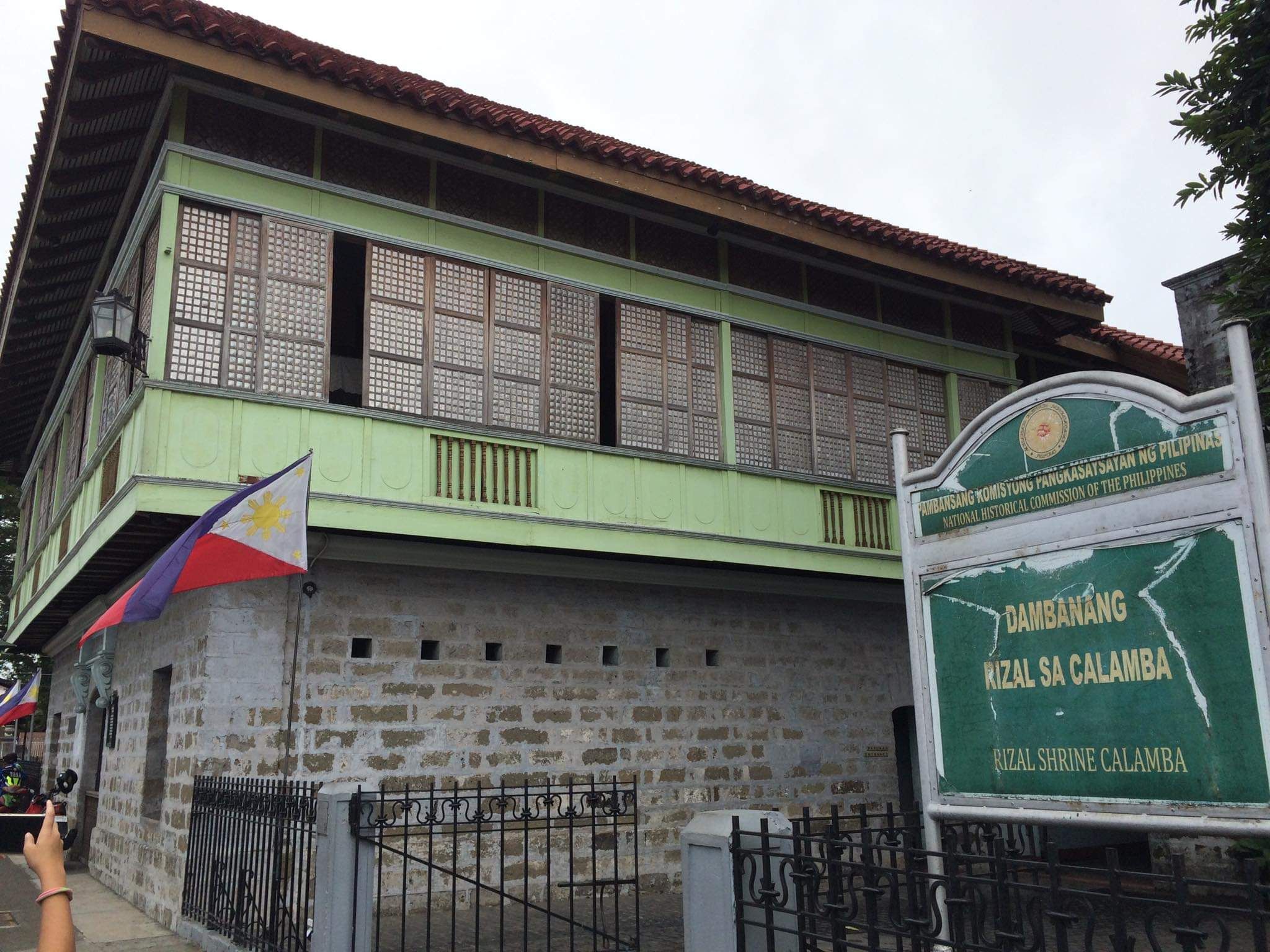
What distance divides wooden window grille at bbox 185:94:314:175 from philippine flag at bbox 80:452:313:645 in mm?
3773

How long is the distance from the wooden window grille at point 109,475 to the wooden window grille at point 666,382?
5.08 meters

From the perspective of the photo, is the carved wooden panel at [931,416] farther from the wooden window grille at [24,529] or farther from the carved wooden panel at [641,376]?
the wooden window grille at [24,529]

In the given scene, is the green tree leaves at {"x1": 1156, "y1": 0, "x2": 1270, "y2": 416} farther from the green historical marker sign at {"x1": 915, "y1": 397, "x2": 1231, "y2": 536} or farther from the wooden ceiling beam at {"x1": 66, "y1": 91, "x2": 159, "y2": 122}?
the wooden ceiling beam at {"x1": 66, "y1": 91, "x2": 159, "y2": 122}

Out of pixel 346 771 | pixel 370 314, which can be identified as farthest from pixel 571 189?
pixel 346 771

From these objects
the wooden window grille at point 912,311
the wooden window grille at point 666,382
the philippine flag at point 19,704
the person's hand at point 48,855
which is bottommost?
the person's hand at point 48,855

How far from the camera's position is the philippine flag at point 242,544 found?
787 centimetres

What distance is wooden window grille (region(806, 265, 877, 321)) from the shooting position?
44.5ft

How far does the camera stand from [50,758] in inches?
794

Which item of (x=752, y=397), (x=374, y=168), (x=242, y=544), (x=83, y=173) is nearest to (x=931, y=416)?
(x=752, y=397)

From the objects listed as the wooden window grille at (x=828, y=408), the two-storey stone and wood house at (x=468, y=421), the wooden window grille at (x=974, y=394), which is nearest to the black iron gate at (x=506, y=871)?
the two-storey stone and wood house at (x=468, y=421)

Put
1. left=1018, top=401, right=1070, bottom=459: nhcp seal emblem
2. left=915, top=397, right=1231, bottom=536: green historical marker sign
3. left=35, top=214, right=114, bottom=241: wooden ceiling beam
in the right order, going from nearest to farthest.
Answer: left=915, top=397, right=1231, bottom=536: green historical marker sign, left=1018, top=401, right=1070, bottom=459: nhcp seal emblem, left=35, top=214, right=114, bottom=241: wooden ceiling beam

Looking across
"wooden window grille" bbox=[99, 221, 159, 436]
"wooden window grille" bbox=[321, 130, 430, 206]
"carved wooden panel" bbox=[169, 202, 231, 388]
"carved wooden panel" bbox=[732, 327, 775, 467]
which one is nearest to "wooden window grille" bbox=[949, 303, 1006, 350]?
"carved wooden panel" bbox=[732, 327, 775, 467]

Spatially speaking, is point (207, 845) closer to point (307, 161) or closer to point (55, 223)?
point (307, 161)

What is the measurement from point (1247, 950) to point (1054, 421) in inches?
227
